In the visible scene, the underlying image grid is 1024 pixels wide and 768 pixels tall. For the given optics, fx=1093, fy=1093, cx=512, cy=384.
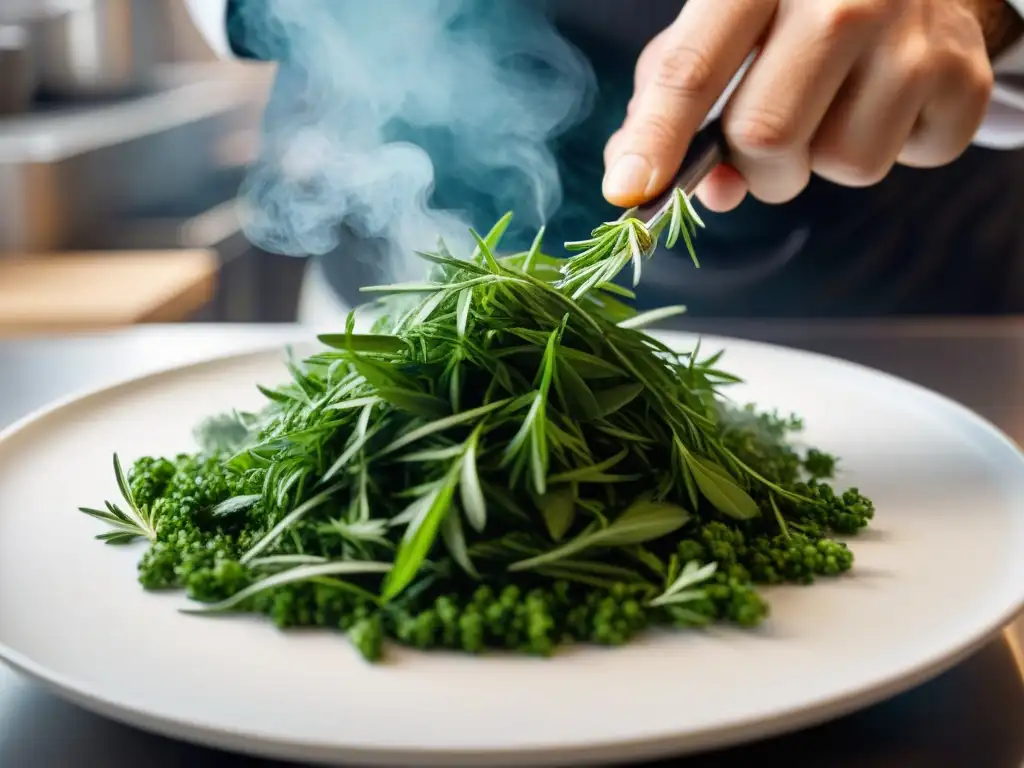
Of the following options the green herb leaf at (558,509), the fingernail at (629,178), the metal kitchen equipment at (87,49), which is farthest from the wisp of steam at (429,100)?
the metal kitchen equipment at (87,49)

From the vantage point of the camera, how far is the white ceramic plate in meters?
0.57

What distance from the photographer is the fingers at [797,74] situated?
42.8 inches

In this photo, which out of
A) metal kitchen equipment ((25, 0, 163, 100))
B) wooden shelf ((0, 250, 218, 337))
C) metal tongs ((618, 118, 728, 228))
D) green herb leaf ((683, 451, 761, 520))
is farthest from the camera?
metal kitchen equipment ((25, 0, 163, 100))

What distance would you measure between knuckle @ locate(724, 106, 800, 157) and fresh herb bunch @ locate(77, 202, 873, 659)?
0.20m

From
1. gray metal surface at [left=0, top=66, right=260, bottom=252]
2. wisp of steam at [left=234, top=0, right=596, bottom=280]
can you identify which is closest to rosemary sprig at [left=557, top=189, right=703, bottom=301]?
wisp of steam at [left=234, top=0, right=596, bottom=280]

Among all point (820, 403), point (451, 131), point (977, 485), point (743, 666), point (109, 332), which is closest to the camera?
point (743, 666)

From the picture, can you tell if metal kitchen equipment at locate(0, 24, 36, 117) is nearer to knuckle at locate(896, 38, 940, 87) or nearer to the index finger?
the index finger

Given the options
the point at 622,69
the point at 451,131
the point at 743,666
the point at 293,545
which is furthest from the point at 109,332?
the point at 743,666

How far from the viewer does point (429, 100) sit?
1.92m

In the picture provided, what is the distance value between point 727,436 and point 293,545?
0.41 meters

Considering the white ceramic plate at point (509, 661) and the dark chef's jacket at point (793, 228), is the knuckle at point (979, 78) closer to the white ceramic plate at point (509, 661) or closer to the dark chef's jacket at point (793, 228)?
the white ceramic plate at point (509, 661)

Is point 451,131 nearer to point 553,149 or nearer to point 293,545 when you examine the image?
point 553,149

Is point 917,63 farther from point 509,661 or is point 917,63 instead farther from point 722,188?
point 509,661

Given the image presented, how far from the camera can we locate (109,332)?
1780 millimetres
